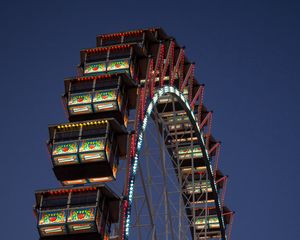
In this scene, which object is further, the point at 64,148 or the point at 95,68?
the point at 95,68

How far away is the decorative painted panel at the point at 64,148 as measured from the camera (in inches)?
1135

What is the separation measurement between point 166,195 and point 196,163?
476 inches

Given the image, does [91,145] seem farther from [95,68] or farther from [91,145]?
[95,68]

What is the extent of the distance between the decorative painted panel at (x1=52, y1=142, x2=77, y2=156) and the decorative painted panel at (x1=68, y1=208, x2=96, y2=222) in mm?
2689

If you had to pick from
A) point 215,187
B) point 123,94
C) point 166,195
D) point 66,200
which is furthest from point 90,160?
point 215,187

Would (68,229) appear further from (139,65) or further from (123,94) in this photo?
(139,65)

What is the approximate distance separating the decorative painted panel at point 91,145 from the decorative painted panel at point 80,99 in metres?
2.63

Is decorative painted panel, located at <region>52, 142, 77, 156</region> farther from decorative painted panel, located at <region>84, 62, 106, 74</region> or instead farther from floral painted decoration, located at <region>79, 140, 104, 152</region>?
decorative painted panel, located at <region>84, 62, 106, 74</region>

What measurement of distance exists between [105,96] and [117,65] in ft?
9.59

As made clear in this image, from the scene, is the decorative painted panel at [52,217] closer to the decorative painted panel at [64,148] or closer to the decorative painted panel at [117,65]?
the decorative painted panel at [64,148]

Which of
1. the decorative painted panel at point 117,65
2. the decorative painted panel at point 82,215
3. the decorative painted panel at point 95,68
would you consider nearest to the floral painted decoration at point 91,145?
the decorative painted panel at point 82,215

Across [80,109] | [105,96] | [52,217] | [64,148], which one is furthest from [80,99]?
[52,217]

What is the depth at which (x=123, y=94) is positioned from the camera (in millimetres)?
30906

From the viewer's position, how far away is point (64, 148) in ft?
95.1
